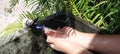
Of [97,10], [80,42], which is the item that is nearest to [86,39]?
[80,42]

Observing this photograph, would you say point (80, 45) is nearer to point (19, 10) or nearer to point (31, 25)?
point (31, 25)

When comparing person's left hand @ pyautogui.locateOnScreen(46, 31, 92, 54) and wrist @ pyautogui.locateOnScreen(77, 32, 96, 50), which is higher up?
wrist @ pyautogui.locateOnScreen(77, 32, 96, 50)

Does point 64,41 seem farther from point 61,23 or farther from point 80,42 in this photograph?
point 61,23

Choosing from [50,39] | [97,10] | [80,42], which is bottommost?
[50,39]

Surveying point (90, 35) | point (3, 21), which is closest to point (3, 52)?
point (90, 35)

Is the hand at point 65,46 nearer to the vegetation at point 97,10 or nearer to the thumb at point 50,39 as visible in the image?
the thumb at point 50,39

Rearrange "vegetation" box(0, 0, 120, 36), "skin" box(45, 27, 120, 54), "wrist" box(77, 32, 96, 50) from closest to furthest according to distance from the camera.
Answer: "skin" box(45, 27, 120, 54), "wrist" box(77, 32, 96, 50), "vegetation" box(0, 0, 120, 36)

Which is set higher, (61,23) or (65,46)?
(61,23)

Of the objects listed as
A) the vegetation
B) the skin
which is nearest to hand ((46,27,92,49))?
the skin

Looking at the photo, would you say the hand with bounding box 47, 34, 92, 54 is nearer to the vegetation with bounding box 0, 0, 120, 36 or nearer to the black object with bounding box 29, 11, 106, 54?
the black object with bounding box 29, 11, 106, 54

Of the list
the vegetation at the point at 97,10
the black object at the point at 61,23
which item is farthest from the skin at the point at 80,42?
the vegetation at the point at 97,10
